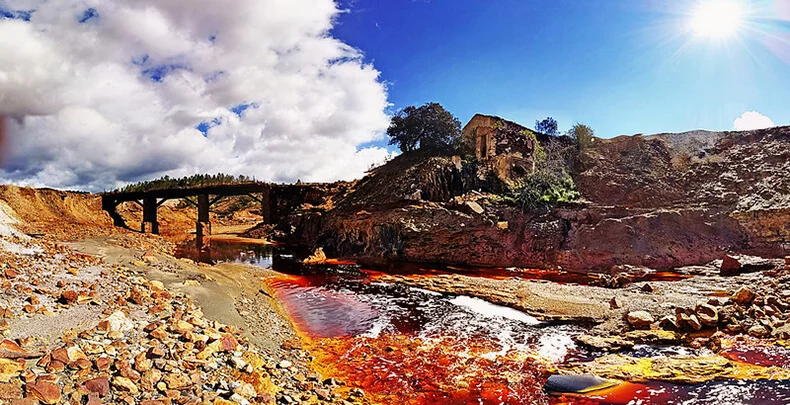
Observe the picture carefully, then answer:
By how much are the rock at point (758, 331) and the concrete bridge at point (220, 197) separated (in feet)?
124

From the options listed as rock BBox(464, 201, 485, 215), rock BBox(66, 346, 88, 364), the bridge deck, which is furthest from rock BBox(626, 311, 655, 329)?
the bridge deck

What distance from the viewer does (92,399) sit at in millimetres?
4367

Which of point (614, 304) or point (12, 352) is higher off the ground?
point (12, 352)

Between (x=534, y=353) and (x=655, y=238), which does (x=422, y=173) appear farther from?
(x=534, y=353)

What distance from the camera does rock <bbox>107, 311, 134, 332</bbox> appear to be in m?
6.20

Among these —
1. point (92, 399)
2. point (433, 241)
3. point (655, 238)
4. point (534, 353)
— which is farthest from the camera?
point (433, 241)

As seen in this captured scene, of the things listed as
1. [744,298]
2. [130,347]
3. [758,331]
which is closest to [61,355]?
[130,347]

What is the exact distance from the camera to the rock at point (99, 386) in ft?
14.9

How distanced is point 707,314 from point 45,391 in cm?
1313

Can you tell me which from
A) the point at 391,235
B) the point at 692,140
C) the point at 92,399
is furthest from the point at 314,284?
the point at 692,140

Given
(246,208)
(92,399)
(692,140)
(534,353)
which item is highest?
(692,140)

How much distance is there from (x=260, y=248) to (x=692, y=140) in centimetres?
3873

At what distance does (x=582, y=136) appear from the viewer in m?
39.3

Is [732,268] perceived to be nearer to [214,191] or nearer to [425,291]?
[425,291]
